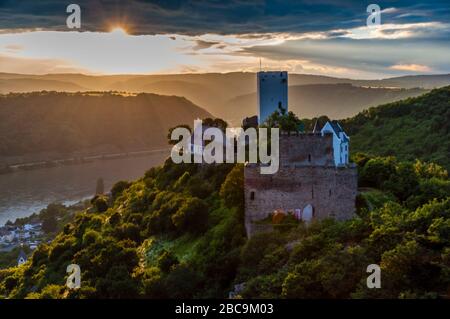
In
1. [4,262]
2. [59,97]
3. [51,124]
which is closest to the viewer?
[4,262]

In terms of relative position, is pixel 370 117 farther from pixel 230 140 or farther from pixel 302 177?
pixel 302 177

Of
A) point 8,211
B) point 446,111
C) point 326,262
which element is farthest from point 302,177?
point 8,211

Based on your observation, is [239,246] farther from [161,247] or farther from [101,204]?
[101,204]
